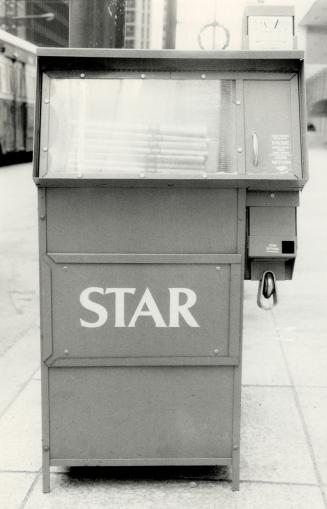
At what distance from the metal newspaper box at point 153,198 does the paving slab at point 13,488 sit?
0.54m

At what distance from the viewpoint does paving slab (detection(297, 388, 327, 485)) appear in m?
3.45

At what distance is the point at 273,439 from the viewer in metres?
3.68

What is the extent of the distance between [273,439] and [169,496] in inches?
32.4

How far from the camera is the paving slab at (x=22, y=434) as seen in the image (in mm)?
3404

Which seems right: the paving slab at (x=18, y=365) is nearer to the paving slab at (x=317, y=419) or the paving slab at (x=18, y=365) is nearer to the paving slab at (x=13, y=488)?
the paving slab at (x=13, y=488)

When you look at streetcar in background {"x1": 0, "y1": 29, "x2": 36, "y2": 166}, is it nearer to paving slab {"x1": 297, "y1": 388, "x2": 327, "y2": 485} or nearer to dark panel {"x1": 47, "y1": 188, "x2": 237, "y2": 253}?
paving slab {"x1": 297, "y1": 388, "x2": 327, "y2": 485}

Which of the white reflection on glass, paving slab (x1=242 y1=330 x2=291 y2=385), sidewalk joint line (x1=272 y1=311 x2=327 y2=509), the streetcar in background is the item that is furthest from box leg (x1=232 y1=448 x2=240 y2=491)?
the streetcar in background

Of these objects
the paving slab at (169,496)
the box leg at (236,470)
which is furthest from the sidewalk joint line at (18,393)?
the box leg at (236,470)

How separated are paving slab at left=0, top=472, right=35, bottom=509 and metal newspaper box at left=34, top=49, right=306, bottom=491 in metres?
0.54

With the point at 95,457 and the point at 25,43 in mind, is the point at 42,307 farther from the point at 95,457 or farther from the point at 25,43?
the point at 25,43

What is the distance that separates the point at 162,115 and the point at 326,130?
4762 cm

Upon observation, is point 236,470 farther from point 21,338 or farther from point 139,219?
point 21,338

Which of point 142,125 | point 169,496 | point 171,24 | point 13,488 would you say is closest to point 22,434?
point 13,488

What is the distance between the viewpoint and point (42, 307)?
9.72 feet
